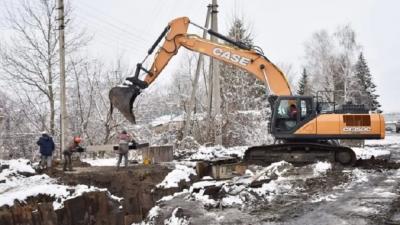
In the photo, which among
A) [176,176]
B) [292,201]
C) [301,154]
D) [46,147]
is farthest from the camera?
[46,147]

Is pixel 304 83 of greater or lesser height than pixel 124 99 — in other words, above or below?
above

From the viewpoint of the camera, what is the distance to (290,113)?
14.4m

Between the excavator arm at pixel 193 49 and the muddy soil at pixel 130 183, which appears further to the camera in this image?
the excavator arm at pixel 193 49

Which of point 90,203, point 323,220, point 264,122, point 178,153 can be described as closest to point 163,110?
point 264,122

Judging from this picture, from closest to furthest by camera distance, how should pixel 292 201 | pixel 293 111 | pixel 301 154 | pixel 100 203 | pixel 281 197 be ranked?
pixel 292 201 < pixel 281 197 < pixel 100 203 < pixel 293 111 < pixel 301 154

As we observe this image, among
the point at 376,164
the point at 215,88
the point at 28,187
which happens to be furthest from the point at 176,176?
the point at 215,88

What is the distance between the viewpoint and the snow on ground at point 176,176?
40.4 feet

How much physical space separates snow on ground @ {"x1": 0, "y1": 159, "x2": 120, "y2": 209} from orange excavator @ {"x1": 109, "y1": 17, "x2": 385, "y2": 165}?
3.17 metres

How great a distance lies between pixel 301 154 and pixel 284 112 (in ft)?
4.61

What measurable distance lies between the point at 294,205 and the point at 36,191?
569cm

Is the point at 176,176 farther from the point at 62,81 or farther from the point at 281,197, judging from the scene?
the point at 62,81

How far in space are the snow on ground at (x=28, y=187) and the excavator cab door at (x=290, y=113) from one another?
5.72 meters

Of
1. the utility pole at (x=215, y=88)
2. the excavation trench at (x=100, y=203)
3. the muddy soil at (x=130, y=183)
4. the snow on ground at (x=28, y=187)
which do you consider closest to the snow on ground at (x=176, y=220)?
the excavation trench at (x=100, y=203)

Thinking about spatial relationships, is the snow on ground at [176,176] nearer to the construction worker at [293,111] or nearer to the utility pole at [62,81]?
the construction worker at [293,111]
